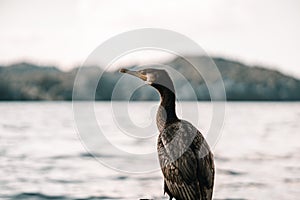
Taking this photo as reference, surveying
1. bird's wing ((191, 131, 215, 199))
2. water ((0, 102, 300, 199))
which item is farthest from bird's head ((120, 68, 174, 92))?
bird's wing ((191, 131, 215, 199))

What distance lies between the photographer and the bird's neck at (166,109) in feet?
32.2

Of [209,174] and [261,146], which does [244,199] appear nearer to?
[209,174]

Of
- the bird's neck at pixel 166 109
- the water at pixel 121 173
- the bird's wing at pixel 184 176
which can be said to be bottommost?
the water at pixel 121 173

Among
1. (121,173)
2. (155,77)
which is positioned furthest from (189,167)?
(121,173)

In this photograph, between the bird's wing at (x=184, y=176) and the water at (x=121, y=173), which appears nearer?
the bird's wing at (x=184, y=176)

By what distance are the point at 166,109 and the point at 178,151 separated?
914 mm

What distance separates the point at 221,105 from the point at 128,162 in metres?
22.2

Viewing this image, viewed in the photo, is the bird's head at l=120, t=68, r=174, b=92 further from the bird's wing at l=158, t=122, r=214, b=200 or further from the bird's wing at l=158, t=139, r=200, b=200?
the bird's wing at l=158, t=139, r=200, b=200

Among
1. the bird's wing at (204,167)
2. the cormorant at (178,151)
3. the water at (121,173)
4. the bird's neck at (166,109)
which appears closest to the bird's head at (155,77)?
the cormorant at (178,151)

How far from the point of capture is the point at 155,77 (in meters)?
9.62

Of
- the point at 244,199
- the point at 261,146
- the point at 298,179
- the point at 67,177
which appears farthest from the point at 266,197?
the point at 261,146

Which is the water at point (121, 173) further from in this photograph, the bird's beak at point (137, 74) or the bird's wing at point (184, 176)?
the bird's wing at point (184, 176)

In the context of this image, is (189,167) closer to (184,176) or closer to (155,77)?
(184,176)

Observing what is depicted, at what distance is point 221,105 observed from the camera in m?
9.97
